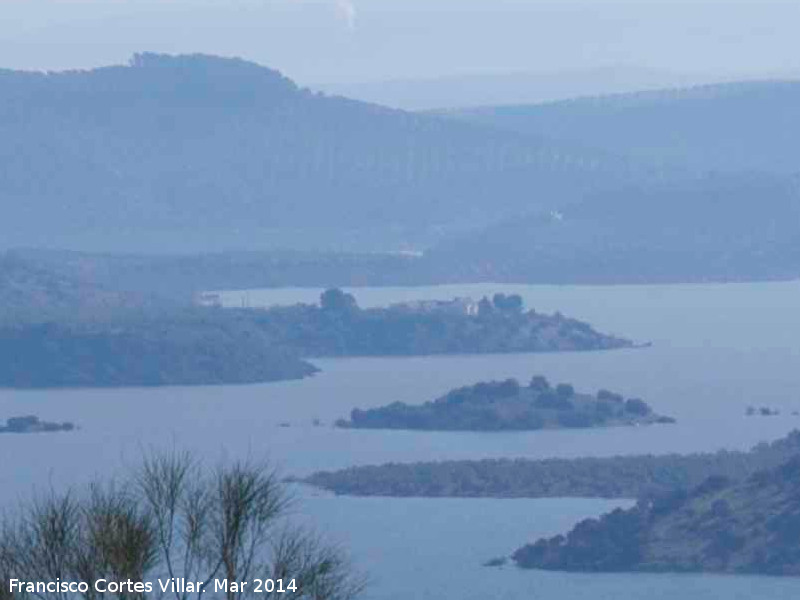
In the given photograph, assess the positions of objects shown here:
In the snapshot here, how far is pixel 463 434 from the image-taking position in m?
32.7

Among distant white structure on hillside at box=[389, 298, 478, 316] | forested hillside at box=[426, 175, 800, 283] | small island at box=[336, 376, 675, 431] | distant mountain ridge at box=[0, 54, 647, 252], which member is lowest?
small island at box=[336, 376, 675, 431]

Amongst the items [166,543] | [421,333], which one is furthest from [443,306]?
[166,543]

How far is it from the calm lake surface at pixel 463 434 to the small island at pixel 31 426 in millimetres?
334

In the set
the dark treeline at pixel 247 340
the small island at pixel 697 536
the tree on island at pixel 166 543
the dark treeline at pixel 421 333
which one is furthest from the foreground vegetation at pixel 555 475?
the dark treeline at pixel 421 333

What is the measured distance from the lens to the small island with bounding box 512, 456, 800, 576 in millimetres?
20812

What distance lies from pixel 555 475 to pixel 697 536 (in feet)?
19.2

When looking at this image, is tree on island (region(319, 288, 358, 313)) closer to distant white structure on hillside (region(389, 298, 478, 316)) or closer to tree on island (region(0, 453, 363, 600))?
distant white structure on hillside (region(389, 298, 478, 316))

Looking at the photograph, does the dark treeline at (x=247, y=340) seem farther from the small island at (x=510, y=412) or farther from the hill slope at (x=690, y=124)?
the hill slope at (x=690, y=124)

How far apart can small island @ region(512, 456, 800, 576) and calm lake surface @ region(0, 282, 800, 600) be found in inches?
15.6

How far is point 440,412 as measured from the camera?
111 ft

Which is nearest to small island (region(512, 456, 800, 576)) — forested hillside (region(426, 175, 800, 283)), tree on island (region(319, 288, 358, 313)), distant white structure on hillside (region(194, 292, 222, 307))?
tree on island (region(319, 288, 358, 313))

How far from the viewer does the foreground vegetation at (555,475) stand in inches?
1026

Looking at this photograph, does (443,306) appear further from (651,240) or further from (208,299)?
(651,240)

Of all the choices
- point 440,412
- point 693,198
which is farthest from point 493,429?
point 693,198
